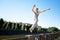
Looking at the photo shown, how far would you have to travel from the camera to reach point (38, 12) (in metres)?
9.67

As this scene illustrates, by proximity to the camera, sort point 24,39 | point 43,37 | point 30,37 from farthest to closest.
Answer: point 43,37 < point 30,37 < point 24,39

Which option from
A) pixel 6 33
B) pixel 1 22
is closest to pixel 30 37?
pixel 6 33

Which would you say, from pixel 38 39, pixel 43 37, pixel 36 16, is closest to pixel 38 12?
pixel 36 16

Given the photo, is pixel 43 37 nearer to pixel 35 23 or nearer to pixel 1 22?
pixel 35 23

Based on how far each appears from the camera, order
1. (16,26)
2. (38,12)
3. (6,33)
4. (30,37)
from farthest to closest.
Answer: (16,26) < (38,12) < (6,33) < (30,37)

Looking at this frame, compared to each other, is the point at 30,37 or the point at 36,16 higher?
the point at 36,16

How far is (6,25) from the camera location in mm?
21594

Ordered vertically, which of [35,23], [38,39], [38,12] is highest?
[38,12]

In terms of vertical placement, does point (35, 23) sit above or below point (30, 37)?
above

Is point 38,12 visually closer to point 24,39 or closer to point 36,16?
point 36,16

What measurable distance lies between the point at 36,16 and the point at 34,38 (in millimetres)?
4494

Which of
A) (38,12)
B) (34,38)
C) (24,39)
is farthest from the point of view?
(38,12)

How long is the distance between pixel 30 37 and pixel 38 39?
89cm

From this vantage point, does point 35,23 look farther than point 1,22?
No
